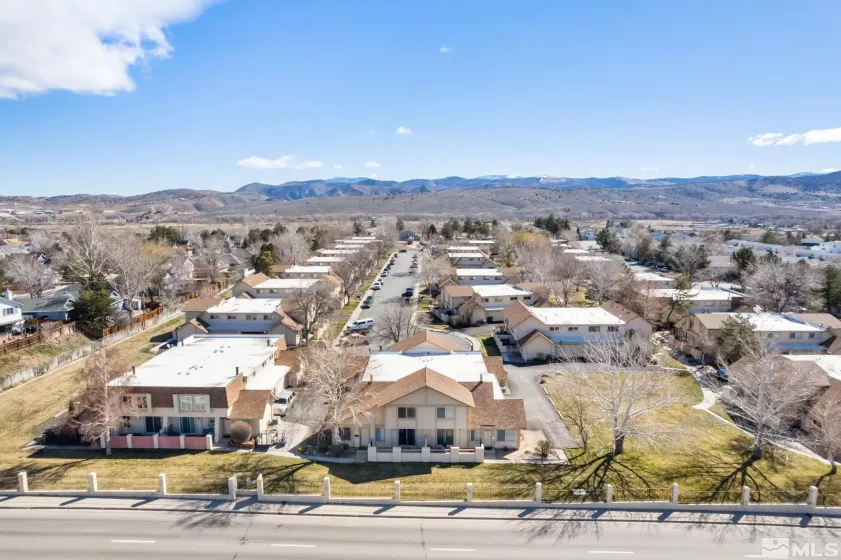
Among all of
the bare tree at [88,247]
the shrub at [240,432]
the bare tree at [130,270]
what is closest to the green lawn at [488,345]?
the shrub at [240,432]

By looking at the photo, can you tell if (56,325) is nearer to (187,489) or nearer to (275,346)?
(275,346)

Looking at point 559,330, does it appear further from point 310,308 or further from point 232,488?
point 232,488

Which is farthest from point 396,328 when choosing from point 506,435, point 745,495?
point 745,495

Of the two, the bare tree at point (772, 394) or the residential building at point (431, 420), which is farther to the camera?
the residential building at point (431, 420)

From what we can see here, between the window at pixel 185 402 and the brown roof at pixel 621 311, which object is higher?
the brown roof at pixel 621 311

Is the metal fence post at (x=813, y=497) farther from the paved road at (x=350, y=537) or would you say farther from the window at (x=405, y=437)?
the window at (x=405, y=437)

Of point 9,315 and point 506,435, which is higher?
point 9,315

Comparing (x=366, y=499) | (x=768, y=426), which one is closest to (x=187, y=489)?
(x=366, y=499)
